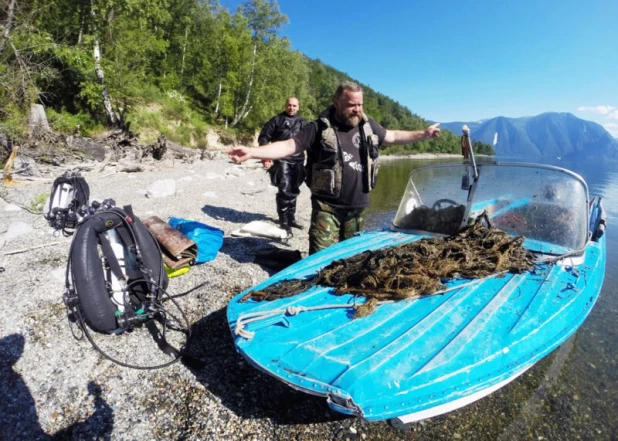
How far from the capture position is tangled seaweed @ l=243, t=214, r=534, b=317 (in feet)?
9.37

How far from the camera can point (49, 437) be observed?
89.7 inches

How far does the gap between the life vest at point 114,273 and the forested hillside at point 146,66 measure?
477 inches

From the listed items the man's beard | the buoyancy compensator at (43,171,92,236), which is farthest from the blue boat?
the buoyancy compensator at (43,171,92,236)

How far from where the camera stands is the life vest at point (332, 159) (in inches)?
152

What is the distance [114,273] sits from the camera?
11.2 ft

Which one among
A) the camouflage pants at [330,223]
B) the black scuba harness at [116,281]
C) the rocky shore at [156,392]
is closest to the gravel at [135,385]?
the rocky shore at [156,392]

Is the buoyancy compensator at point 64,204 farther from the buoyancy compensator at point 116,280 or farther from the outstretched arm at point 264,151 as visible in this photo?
the outstretched arm at point 264,151

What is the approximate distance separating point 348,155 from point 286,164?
3328 mm

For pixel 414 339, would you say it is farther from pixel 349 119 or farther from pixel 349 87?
pixel 349 87

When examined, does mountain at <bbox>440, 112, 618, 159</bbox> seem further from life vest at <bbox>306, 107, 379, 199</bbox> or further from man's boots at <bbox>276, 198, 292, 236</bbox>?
life vest at <bbox>306, 107, 379, 199</bbox>

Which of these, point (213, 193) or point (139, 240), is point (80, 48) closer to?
point (213, 193)

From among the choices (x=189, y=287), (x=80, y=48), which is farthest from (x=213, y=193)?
(x=80, y=48)

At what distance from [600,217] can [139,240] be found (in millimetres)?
6183

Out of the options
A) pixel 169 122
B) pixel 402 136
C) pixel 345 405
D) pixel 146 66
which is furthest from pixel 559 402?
pixel 146 66
